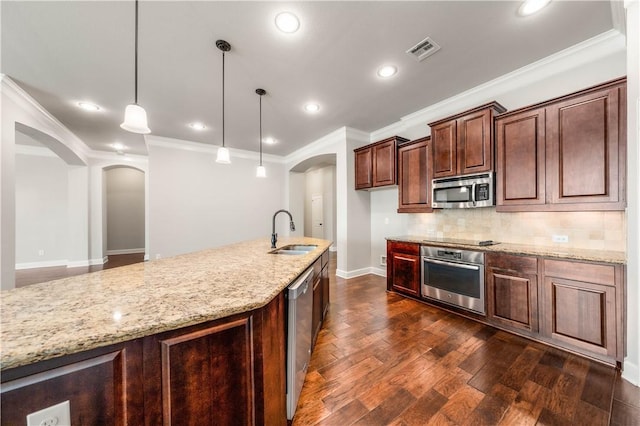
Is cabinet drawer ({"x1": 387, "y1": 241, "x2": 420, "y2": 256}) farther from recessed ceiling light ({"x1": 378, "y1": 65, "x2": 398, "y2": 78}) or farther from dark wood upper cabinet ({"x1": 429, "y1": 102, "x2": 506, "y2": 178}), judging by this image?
recessed ceiling light ({"x1": 378, "y1": 65, "x2": 398, "y2": 78})

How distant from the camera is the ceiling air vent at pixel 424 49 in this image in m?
2.20

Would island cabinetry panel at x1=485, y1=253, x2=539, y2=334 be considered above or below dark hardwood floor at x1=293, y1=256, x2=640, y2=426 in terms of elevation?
above

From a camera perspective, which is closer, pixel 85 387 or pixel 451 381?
pixel 85 387

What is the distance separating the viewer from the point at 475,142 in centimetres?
277

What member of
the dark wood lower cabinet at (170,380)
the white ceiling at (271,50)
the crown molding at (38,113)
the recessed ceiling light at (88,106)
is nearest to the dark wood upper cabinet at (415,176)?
the white ceiling at (271,50)

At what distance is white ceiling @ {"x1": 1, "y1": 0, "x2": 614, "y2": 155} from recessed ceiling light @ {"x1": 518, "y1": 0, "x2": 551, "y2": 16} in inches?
1.8

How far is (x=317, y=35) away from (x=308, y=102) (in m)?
1.27

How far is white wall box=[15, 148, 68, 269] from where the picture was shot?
552cm

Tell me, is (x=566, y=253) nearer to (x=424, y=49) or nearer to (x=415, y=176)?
(x=415, y=176)

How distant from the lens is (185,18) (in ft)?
6.29

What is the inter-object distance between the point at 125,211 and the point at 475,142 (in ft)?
31.8

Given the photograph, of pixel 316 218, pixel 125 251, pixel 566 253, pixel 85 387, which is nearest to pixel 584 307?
pixel 566 253

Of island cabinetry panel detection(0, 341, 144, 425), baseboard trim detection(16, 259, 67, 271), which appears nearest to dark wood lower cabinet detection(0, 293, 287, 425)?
island cabinetry panel detection(0, 341, 144, 425)

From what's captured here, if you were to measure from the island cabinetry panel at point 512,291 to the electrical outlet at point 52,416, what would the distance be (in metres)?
3.07
